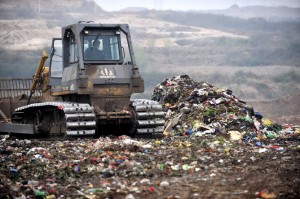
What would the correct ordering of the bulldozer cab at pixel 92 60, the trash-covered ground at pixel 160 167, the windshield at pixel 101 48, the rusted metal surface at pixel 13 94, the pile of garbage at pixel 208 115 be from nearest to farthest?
the trash-covered ground at pixel 160 167
the bulldozer cab at pixel 92 60
the windshield at pixel 101 48
the pile of garbage at pixel 208 115
the rusted metal surface at pixel 13 94

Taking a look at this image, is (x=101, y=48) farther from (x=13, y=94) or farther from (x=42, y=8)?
(x=42, y=8)

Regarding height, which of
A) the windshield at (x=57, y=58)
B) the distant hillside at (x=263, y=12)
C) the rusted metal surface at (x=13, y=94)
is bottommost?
the rusted metal surface at (x=13, y=94)

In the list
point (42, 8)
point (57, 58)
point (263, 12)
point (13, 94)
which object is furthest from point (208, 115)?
point (263, 12)

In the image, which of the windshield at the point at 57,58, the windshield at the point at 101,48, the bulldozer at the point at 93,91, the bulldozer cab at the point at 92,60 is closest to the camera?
the bulldozer at the point at 93,91

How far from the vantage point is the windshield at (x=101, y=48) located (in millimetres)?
14469

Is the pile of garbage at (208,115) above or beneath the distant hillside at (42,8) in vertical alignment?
beneath

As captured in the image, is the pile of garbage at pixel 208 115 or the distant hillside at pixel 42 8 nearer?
the pile of garbage at pixel 208 115

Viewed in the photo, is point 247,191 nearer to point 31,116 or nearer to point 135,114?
point 135,114

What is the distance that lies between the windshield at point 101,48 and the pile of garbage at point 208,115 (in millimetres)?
2592

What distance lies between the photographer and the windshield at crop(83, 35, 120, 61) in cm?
1447

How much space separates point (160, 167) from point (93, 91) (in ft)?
14.6

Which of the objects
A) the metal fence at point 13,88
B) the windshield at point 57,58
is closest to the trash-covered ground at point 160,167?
the windshield at point 57,58

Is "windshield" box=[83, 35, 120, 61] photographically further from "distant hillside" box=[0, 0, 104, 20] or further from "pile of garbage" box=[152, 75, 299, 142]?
"distant hillside" box=[0, 0, 104, 20]

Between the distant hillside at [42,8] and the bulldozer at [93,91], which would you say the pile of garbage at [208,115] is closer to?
the bulldozer at [93,91]
